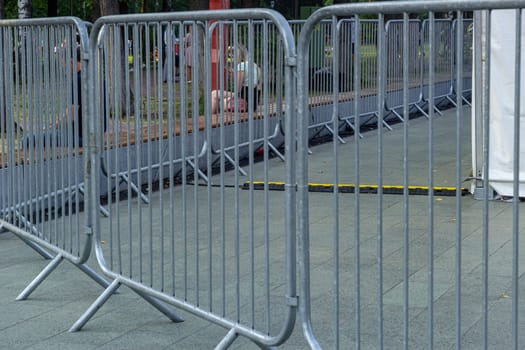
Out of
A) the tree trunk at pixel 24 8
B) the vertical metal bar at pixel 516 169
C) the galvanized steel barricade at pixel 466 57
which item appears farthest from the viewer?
the tree trunk at pixel 24 8

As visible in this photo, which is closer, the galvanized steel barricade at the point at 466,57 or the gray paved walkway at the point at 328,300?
the galvanized steel barricade at the point at 466,57

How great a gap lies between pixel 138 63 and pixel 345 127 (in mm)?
9344

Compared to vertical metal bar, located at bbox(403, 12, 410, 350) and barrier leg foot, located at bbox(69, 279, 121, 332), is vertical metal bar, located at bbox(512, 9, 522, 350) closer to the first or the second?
vertical metal bar, located at bbox(403, 12, 410, 350)

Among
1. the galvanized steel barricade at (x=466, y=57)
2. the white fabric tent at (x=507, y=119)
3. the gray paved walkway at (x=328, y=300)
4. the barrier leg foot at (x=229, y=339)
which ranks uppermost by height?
the galvanized steel barricade at (x=466, y=57)

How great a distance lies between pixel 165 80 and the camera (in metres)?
5.26

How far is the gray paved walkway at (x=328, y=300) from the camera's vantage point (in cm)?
539

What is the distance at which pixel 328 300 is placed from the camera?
6156 mm

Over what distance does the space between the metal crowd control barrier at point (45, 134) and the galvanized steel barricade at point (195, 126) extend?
0.24m

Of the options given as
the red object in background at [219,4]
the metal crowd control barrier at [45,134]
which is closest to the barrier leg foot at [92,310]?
the metal crowd control barrier at [45,134]

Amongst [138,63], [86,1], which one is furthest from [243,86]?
[86,1]

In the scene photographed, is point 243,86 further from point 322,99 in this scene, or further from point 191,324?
point 322,99

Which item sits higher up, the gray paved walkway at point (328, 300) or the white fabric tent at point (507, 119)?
the white fabric tent at point (507, 119)

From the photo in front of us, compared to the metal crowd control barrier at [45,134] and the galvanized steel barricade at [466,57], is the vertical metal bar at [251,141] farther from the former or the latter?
the metal crowd control barrier at [45,134]

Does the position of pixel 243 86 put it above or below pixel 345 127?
above
